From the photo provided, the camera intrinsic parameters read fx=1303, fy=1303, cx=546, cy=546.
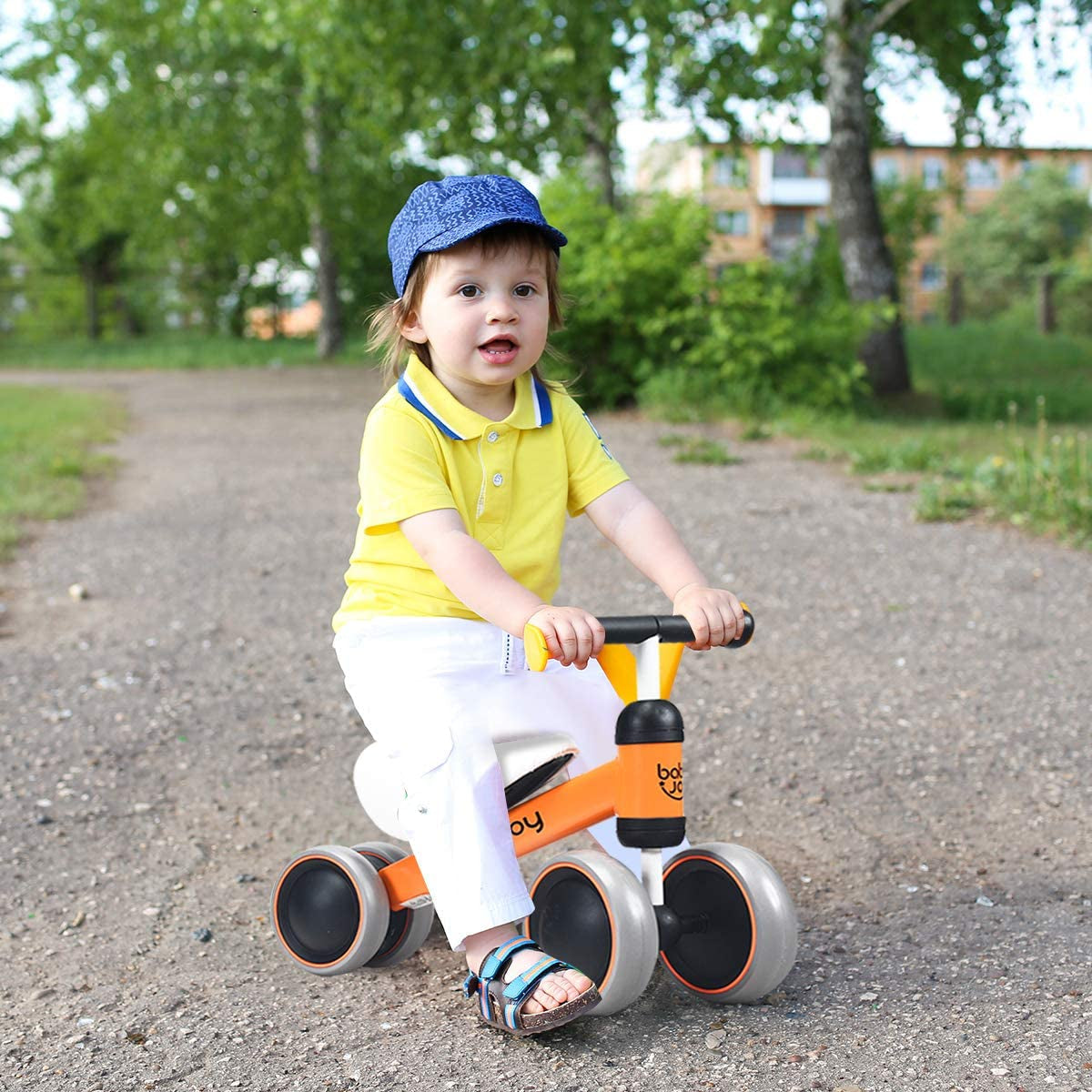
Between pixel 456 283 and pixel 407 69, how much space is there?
35.9ft

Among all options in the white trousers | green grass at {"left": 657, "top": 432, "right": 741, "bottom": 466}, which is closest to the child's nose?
the white trousers

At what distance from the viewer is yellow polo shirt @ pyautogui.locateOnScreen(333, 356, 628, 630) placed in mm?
2277

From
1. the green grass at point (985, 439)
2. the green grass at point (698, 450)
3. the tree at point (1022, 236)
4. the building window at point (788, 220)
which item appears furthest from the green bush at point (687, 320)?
the building window at point (788, 220)

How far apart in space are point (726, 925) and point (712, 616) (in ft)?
1.87

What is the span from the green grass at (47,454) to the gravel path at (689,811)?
31.1 inches

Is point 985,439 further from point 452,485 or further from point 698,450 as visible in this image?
point 452,485

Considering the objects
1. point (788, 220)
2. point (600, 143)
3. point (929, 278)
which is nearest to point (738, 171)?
point (600, 143)

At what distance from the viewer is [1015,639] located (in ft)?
15.1

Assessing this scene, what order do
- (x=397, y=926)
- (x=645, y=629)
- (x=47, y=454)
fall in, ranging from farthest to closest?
(x=47, y=454), (x=397, y=926), (x=645, y=629)

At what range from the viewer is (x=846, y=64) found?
34.2 ft

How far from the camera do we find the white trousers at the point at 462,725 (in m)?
2.19

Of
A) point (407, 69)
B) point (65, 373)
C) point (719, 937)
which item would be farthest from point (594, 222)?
point (65, 373)

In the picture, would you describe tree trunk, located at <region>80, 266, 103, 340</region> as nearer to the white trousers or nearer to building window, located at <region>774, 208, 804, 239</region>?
the white trousers

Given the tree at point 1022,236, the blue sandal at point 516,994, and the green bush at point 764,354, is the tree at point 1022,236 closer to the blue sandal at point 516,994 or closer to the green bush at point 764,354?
the green bush at point 764,354
